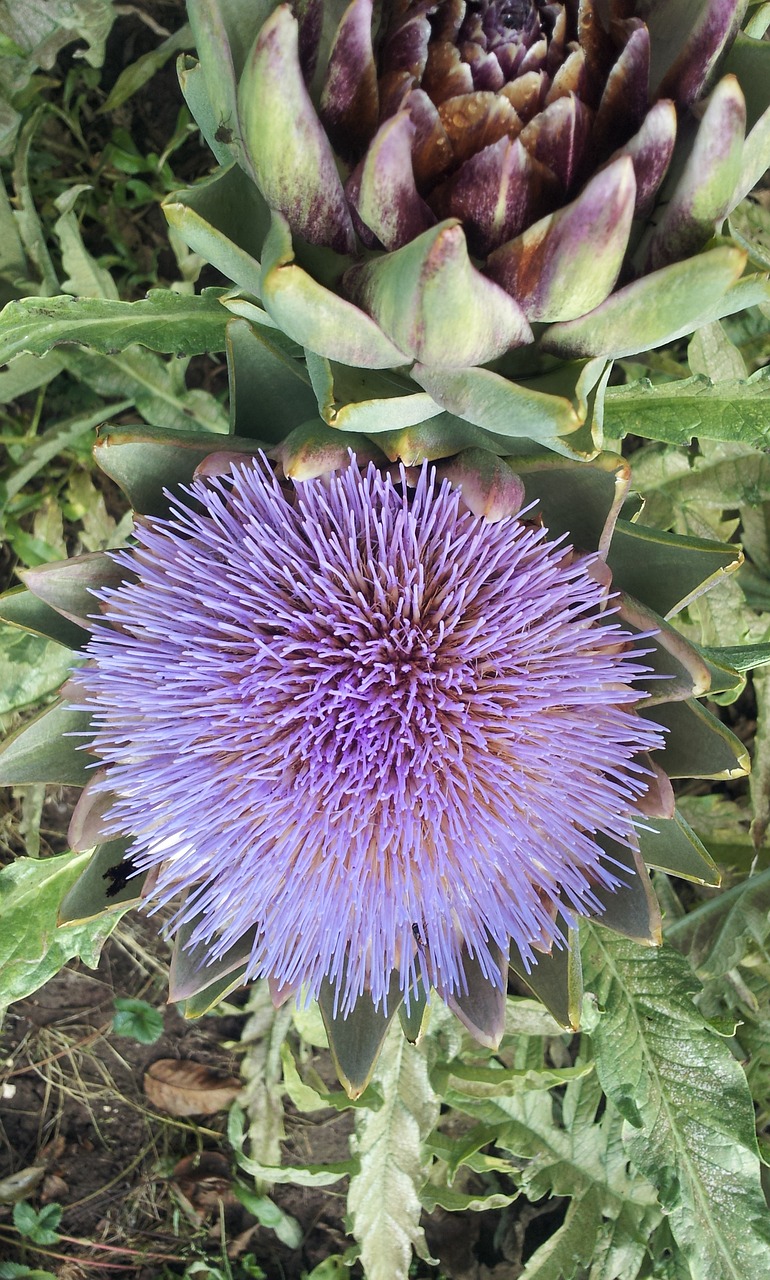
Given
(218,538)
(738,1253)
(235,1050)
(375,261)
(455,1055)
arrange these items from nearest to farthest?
(375,261) → (218,538) → (738,1253) → (455,1055) → (235,1050)

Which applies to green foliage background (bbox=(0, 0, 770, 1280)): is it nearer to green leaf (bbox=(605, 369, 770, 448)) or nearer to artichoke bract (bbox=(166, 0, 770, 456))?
green leaf (bbox=(605, 369, 770, 448))

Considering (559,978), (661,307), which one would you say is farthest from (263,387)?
(559,978)

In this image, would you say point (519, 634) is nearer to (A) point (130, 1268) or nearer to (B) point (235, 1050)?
(B) point (235, 1050)

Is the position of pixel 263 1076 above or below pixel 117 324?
below

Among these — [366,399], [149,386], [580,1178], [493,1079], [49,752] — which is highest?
[149,386]

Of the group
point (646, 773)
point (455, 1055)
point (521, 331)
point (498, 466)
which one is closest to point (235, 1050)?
point (455, 1055)

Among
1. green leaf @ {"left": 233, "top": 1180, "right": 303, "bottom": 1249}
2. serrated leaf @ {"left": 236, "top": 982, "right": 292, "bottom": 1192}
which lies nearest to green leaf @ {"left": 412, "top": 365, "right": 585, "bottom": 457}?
serrated leaf @ {"left": 236, "top": 982, "right": 292, "bottom": 1192}

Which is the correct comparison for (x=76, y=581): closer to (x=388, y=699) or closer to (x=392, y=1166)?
(x=388, y=699)
